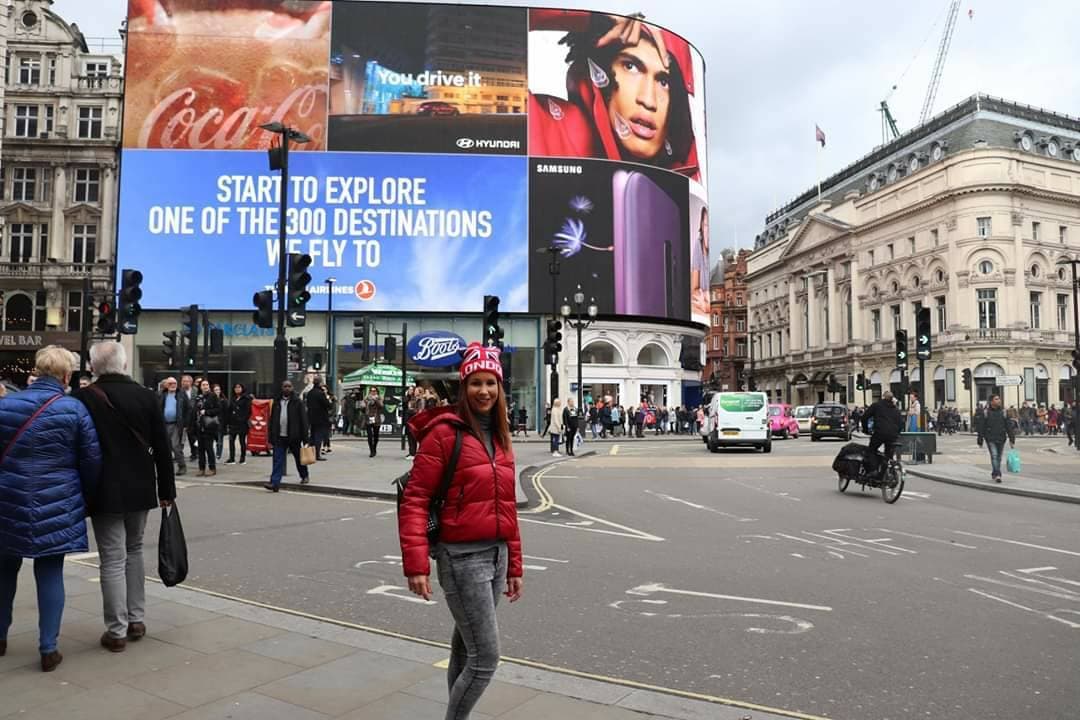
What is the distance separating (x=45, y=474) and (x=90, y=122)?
54.8m

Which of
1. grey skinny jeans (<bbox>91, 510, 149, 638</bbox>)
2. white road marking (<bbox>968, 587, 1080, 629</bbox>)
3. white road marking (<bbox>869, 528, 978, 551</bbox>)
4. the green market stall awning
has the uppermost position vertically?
the green market stall awning

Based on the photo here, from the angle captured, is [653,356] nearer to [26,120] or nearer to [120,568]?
[26,120]

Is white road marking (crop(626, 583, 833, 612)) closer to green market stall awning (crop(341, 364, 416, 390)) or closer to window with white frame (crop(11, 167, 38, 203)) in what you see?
green market stall awning (crop(341, 364, 416, 390))

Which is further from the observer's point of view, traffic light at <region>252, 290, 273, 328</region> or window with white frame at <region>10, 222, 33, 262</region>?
window with white frame at <region>10, 222, 33, 262</region>

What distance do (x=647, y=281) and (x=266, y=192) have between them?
2226 cm

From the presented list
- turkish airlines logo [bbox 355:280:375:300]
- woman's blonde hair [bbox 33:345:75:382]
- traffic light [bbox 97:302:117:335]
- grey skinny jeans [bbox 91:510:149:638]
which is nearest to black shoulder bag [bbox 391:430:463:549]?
grey skinny jeans [bbox 91:510:149:638]

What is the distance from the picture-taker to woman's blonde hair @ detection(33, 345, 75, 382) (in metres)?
5.12

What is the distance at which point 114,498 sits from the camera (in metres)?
5.17

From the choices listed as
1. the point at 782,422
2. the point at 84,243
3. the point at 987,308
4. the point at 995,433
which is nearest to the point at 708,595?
the point at 995,433

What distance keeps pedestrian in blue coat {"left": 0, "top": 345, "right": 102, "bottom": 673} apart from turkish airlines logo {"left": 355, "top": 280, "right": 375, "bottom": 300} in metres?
42.9

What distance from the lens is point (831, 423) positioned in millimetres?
38000

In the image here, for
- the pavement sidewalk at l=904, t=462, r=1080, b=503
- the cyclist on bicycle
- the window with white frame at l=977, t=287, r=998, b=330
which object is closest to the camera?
the cyclist on bicycle

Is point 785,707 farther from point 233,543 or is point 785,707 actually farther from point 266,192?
point 266,192

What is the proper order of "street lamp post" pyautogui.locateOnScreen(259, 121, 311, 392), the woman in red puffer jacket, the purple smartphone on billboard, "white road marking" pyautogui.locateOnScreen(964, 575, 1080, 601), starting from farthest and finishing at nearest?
1. the purple smartphone on billboard
2. "street lamp post" pyautogui.locateOnScreen(259, 121, 311, 392)
3. "white road marking" pyautogui.locateOnScreen(964, 575, 1080, 601)
4. the woman in red puffer jacket
